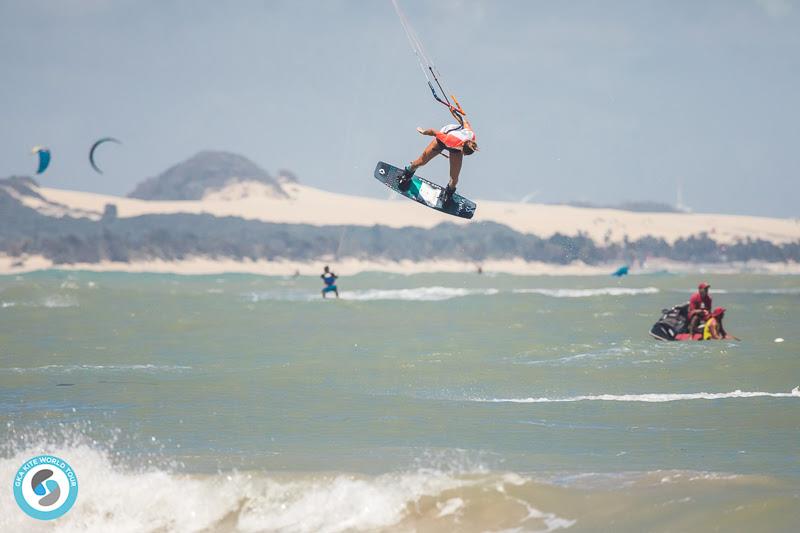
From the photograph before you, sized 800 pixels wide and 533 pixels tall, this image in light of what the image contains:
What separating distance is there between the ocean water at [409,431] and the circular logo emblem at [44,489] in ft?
0.39

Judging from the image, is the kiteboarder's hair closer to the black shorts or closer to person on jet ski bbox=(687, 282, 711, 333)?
the black shorts

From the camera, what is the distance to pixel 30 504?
11.7 m

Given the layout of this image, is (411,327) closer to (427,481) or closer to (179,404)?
(179,404)

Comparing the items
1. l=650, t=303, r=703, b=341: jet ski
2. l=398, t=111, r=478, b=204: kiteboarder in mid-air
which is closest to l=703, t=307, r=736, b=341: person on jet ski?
l=650, t=303, r=703, b=341: jet ski

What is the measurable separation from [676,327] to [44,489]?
17.2 meters

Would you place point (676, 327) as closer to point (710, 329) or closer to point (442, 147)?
point (710, 329)

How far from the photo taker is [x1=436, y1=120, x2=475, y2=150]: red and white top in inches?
577

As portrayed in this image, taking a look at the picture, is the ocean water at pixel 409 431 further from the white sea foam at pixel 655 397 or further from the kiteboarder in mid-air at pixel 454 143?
the kiteboarder in mid-air at pixel 454 143

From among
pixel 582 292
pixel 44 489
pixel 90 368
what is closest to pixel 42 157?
pixel 90 368

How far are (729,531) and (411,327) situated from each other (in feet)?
79.3

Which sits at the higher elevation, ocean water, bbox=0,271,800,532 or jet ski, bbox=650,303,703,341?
jet ski, bbox=650,303,703,341

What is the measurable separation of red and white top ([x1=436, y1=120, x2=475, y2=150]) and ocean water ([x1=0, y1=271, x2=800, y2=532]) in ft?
11.7

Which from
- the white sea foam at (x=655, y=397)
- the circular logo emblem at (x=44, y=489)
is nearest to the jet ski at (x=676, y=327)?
the white sea foam at (x=655, y=397)

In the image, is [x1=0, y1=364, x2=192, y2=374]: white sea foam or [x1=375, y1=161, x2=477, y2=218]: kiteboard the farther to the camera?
[x1=0, y1=364, x2=192, y2=374]: white sea foam
